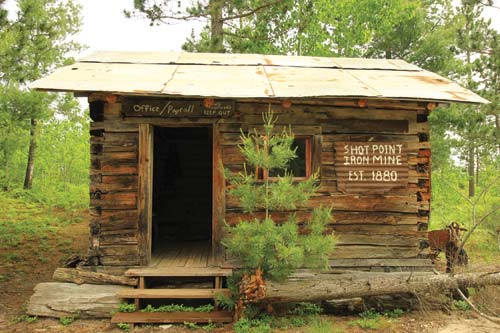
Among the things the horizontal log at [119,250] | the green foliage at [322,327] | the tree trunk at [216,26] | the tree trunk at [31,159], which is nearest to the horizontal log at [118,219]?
the horizontal log at [119,250]

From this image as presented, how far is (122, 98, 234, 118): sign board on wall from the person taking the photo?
630 cm

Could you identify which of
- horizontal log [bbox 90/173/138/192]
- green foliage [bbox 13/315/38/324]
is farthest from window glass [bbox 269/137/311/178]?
green foliage [bbox 13/315/38/324]

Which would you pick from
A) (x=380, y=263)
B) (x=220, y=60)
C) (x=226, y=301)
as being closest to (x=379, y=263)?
(x=380, y=263)

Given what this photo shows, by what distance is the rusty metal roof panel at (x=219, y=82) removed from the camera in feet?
19.6

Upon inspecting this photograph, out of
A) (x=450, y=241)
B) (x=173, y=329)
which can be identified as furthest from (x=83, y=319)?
(x=450, y=241)

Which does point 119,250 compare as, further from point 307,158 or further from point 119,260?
point 307,158

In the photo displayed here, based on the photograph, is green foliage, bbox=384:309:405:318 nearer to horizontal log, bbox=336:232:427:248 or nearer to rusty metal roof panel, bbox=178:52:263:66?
horizontal log, bbox=336:232:427:248

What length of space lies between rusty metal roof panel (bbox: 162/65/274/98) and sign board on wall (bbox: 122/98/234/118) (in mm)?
267

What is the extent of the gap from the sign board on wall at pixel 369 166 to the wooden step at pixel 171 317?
281 cm

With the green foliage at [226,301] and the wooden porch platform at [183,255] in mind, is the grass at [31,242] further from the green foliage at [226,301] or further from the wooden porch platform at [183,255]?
the green foliage at [226,301]

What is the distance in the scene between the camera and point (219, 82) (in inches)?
257

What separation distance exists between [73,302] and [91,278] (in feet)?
1.39

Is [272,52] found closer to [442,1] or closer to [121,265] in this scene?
[442,1]

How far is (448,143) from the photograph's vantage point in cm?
1653
